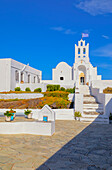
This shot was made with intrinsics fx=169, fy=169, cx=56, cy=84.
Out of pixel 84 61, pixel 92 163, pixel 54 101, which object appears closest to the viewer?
pixel 92 163

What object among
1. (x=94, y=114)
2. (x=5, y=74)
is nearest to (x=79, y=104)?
(x=94, y=114)

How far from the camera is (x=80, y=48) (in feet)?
121

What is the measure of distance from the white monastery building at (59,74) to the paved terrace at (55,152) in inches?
741

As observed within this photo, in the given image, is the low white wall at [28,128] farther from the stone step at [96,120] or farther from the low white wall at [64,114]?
the low white wall at [64,114]

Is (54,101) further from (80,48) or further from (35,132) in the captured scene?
(80,48)

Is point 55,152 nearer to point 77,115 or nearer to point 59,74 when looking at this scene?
point 77,115

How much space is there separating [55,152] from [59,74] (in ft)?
110

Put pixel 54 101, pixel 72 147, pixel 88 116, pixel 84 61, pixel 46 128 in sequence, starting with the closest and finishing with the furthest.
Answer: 1. pixel 72 147
2. pixel 46 128
3. pixel 88 116
4. pixel 54 101
5. pixel 84 61

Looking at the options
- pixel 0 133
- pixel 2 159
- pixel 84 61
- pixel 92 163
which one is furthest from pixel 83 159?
pixel 84 61

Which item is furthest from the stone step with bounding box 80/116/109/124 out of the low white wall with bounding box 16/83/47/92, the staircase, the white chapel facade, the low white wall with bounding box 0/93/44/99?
the white chapel facade

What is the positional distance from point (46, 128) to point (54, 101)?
26.8ft

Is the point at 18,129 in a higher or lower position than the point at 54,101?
lower

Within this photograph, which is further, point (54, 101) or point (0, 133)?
point (54, 101)

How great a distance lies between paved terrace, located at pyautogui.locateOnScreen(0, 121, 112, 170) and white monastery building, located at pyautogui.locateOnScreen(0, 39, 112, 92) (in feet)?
61.8
